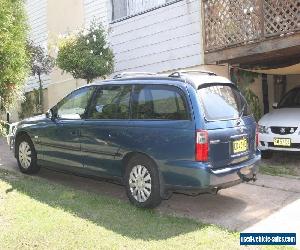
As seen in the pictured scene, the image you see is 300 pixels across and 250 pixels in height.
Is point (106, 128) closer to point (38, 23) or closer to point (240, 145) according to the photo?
point (240, 145)

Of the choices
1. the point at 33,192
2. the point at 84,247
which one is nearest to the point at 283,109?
the point at 33,192

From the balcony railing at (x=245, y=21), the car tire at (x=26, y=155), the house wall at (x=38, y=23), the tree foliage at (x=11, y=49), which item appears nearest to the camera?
the tree foliage at (x=11, y=49)

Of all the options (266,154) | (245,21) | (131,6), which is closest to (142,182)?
(266,154)

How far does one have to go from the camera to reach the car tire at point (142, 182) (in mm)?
6082

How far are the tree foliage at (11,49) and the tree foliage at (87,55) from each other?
332 cm

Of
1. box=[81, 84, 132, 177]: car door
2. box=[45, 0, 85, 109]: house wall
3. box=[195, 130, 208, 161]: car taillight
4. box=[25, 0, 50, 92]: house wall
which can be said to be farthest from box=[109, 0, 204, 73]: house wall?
box=[195, 130, 208, 161]: car taillight

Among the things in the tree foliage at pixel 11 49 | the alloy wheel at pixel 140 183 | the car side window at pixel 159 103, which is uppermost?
the tree foliage at pixel 11 49

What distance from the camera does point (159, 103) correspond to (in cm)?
621

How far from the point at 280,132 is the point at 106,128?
438 centimetres

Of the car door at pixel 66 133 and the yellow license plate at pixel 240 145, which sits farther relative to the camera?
the car door at pixel 66 133

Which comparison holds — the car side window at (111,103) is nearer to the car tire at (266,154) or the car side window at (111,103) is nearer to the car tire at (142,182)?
the car tire at (142,182)

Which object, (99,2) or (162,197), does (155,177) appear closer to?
(162,197)

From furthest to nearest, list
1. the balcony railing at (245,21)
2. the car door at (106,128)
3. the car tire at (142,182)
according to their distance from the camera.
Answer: the balcony railing at (245,21)
the car door at (106,128)
the car tire at (142,182)

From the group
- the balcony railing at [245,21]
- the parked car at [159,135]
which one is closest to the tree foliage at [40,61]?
the balcony railing at [245,21]
